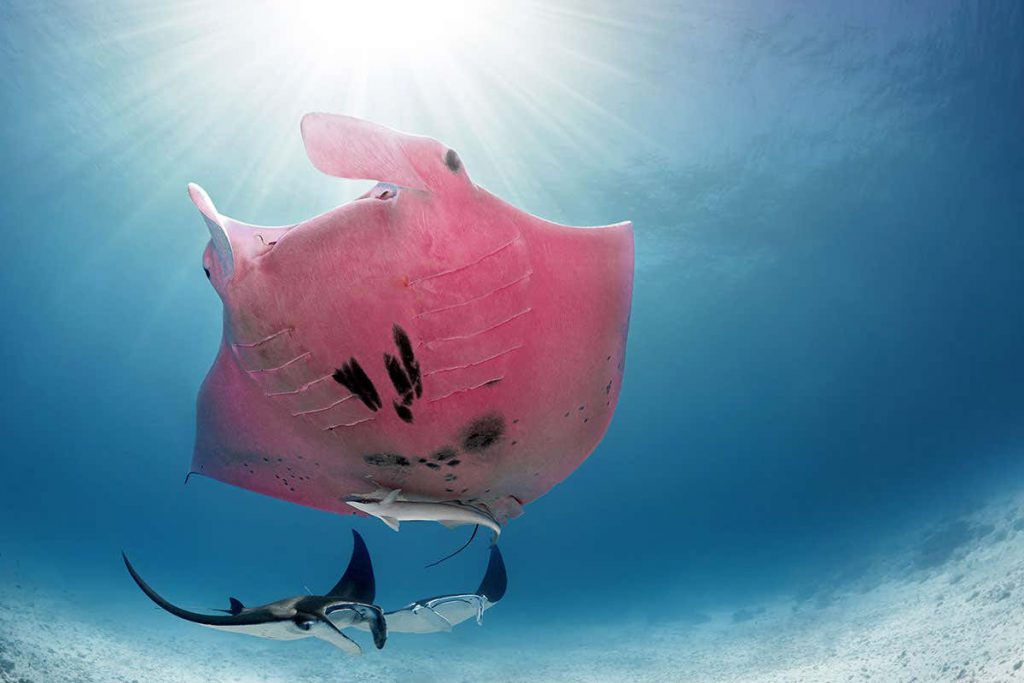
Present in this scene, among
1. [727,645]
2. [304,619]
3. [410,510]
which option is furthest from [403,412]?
[727,645]

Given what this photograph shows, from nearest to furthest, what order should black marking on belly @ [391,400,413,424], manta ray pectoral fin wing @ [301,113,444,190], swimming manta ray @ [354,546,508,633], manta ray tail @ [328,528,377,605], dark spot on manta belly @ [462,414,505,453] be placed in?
manta ray pectoral fin wing @ [301,113,444,190]
black marking on belly @ [391,400,413,424]
dark spot on manta belly @ [462,414,505,453]
manta ray tail @ [328,528,377,605]
swimming manta ray @ [354,546,508,633]

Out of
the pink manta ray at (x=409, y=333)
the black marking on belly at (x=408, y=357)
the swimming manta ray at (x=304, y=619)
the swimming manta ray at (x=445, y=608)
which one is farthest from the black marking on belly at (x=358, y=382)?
the swimming manta ray at (x=445, y=608)

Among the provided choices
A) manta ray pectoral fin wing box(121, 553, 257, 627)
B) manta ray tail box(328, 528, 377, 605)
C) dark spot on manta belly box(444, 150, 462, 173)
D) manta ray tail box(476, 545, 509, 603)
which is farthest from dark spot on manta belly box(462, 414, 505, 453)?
manta ray tail box(476, 545, 509, 603)

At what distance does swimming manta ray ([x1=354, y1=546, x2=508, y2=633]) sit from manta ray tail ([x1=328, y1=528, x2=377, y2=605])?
1.65 ft

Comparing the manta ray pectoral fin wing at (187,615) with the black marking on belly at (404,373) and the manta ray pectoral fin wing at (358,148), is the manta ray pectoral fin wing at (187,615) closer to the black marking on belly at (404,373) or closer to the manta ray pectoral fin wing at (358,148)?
the black marking on belly at (404,373)

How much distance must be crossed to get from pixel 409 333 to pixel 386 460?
573mm

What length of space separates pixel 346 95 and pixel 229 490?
28.9 meters

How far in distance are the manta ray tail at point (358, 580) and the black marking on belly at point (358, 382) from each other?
291 cm

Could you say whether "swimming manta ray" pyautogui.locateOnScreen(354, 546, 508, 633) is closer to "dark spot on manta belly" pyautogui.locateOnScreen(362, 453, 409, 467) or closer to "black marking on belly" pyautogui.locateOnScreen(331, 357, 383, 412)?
"dark spot on manta belly" pyautogui.locateOnScreen(362, 453, 409, 467)

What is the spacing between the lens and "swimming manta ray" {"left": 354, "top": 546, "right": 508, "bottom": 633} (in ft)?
15.1

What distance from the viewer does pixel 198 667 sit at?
1077 centimetres

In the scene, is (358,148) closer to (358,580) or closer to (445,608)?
(358,580)

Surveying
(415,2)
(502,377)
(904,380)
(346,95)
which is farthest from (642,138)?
(904,380)

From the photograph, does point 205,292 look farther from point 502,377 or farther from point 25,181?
point 502,377
